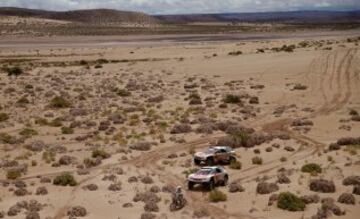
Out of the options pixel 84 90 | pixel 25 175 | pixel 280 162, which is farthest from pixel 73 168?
pixel 84 90

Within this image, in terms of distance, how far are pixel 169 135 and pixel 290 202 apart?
63.0 feet

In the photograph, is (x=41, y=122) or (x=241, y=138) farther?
(x=41, y=122)

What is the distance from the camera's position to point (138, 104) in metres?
60.2

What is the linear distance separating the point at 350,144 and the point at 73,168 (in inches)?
672

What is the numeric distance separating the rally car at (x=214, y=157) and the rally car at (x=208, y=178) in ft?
13.2

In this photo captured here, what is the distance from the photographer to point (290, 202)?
26.3 metres

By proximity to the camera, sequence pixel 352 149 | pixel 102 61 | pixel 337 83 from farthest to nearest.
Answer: pixel 102 61 < pixel 337 83 < pixel 352 149

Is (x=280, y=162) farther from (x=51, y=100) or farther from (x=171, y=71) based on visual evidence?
(x=171, y=71)

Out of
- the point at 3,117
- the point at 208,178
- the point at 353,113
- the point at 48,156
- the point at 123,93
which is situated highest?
the point at 208,178

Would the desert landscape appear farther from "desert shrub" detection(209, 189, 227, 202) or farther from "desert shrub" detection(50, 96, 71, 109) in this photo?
"desert shrub" detection(50, 96, 71, 109)

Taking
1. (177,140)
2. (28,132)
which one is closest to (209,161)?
(177,140)

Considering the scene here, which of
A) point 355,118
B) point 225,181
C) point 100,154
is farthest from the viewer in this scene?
point 355,118

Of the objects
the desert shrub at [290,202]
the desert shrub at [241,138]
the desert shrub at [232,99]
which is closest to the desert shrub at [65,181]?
the desert shrub at [290,202]

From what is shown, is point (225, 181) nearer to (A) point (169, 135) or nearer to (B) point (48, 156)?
(B) point (48, 156)
